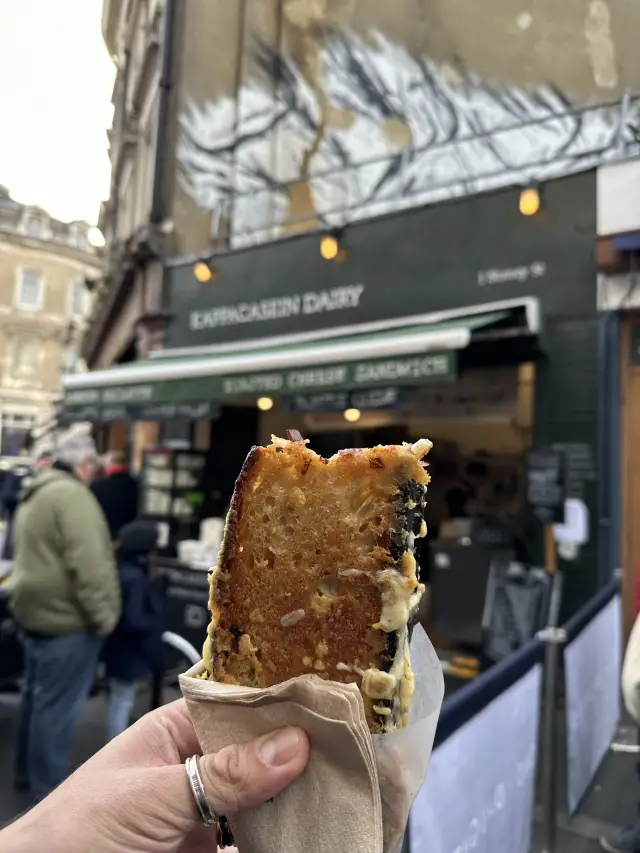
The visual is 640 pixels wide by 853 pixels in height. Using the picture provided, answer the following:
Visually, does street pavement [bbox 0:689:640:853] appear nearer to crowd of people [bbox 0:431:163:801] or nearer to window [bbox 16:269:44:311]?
crowd of people [bbox 0:431:163:801]

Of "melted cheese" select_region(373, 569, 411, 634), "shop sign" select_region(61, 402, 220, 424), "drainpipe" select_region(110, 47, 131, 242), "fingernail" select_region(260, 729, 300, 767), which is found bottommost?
"fingernail" select_region(260, 729, 300, 767)

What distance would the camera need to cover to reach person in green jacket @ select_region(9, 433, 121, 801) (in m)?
3.82

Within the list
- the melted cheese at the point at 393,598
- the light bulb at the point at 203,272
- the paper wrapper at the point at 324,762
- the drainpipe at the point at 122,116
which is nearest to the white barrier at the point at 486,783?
the paper wrapper at the point at 324,762

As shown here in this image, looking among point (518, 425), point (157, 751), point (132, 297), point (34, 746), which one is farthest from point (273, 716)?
point (132, 297)

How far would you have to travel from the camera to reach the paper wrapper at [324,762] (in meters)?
1.10

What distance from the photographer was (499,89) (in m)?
8.50

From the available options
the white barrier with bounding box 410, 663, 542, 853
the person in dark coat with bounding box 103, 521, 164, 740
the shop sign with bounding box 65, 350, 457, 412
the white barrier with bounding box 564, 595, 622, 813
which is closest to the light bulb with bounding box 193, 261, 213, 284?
the shop sign with bounding box 65, 350, 457, 412

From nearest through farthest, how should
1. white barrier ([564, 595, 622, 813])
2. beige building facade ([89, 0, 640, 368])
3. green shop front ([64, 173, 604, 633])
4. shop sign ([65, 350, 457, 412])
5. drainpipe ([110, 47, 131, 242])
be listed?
white barrier ([564, 595, 622, 813]) < shop sign ([65, 350, 457, 412]) < green shop front ([64, 173, 604, 633]) < beige building facade ([89, 0, 640, 368]) < drainpipe ([110, 47, 131, 242])

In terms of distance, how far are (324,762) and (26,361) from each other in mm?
44412

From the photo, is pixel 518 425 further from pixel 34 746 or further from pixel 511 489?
pixel 34 746

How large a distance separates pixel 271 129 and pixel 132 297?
4.27 meters

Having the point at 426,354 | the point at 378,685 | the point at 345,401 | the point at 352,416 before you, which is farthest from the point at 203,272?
the point at 378,685

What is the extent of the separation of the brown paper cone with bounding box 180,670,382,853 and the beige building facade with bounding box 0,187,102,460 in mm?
41028

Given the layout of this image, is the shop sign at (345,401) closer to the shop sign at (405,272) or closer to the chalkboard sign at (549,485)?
the chalkboard sign at (549,485)
